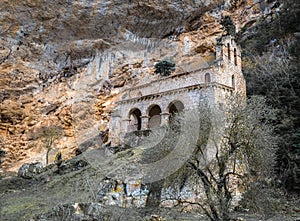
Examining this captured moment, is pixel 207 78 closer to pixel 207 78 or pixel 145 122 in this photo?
pixel 207 78

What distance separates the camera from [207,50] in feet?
105

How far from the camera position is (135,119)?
24734 millimetres

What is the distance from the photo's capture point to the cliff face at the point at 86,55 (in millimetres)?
30297

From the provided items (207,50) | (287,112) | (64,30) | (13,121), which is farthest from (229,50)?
(13,121)

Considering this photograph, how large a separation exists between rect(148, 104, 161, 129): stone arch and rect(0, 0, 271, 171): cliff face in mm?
8802

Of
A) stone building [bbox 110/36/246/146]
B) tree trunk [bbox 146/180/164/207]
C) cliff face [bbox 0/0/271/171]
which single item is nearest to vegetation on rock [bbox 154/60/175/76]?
cliff face [bbox 0/0/271/171]

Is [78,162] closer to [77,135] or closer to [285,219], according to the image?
[77,135]

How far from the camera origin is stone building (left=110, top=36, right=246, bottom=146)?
→ 19828mm

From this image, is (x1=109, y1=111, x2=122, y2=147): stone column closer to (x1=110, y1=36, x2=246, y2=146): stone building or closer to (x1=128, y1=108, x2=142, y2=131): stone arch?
(x1=110, y1=36, x2=246, y2=146): stone building

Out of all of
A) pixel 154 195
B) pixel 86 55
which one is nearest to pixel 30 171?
pixel 154 195

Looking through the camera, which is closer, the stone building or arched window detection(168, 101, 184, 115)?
the stone building

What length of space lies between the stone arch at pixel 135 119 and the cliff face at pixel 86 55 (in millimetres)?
7203

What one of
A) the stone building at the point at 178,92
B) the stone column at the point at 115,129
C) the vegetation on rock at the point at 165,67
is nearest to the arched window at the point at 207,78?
the stone building at the point at 178,92

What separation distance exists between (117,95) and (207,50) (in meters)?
11.6
